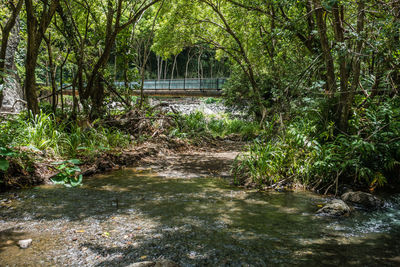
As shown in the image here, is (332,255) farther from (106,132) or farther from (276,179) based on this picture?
(106,132)

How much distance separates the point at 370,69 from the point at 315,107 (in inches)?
67.3

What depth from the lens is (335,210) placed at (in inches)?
147

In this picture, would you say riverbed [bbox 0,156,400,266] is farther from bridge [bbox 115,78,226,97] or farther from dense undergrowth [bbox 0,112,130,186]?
bridge [bbox 115,78,226,97]

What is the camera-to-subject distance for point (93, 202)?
405 cm

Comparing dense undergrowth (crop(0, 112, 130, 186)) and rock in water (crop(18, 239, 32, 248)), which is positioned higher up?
dense undergrowth (crop(0, 112, 130, 186))

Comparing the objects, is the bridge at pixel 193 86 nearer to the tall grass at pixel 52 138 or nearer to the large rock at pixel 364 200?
the tall grass at pixel 52 138

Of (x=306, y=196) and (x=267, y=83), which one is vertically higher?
(x=267, y=83)

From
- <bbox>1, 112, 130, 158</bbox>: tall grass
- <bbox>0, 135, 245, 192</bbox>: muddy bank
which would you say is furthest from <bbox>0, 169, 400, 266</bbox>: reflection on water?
<bbox>1, 112, 130, 158</bbox>: tall grass

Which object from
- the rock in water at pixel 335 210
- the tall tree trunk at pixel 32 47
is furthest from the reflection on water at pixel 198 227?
the tall tree trunk at pixel 32 47

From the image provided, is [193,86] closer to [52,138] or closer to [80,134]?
[80,134]

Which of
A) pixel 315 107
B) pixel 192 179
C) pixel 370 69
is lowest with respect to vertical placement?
pixel 192 179

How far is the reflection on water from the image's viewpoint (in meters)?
2.62

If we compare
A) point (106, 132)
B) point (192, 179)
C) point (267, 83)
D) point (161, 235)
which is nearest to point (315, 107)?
point (192, 179)

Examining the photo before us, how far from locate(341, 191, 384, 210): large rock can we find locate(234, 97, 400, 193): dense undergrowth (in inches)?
13.9
